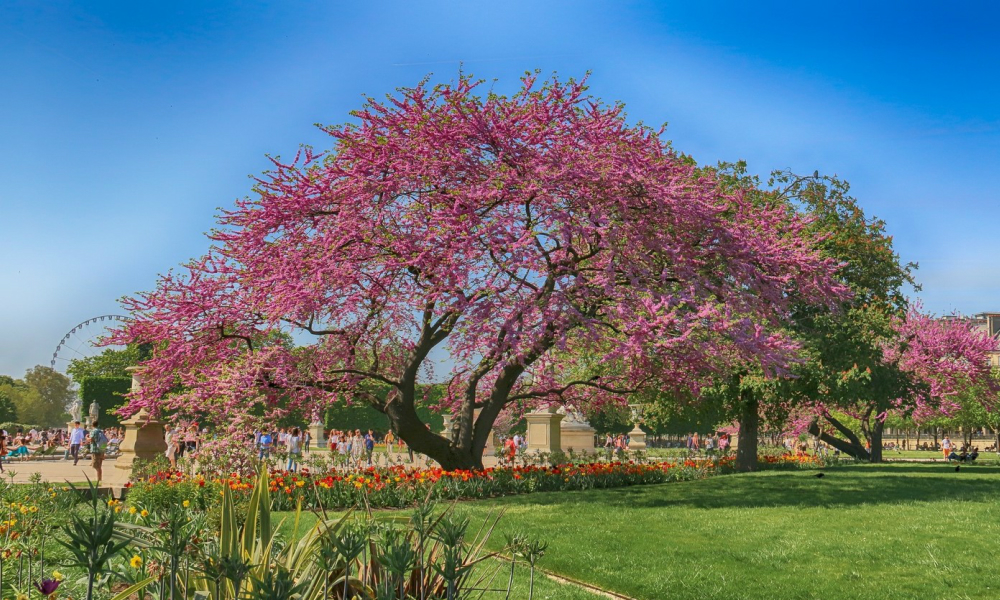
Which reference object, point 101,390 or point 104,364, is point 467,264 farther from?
point 104,364

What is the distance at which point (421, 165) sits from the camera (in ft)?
45.6

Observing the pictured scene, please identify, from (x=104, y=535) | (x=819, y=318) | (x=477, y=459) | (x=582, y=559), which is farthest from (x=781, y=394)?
(x=104, y=535)

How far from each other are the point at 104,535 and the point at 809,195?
88.5ft

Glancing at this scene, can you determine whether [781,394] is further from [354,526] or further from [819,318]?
[354,526]

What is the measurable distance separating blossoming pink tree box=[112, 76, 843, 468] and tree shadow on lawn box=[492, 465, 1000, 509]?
2546mm

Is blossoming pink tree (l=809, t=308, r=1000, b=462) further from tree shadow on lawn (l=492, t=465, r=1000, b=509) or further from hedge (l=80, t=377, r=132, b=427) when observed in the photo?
hedge (l=80, t=377, r=132, b=427)

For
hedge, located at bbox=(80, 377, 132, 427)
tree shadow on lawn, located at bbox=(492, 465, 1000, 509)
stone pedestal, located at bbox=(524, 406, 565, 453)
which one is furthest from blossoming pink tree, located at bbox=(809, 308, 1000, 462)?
hedge, located at bbox=(80, 377, 132, 427)

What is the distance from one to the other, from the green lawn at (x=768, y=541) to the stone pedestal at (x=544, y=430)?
8.96m

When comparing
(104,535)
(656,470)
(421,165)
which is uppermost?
(421,165)

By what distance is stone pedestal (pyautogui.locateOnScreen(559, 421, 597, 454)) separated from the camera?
26719mm

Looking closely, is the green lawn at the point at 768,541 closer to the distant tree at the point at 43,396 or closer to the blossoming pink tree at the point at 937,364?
the blossoming pink tree at the point at 937,364

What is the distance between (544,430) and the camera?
2536 cm

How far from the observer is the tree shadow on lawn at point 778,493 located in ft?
45.3

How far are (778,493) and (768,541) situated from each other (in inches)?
254
